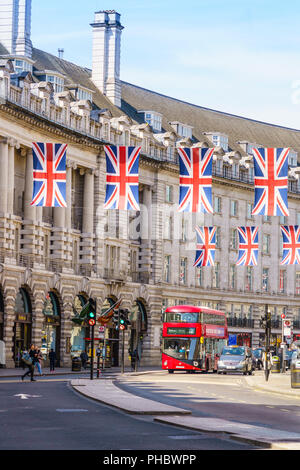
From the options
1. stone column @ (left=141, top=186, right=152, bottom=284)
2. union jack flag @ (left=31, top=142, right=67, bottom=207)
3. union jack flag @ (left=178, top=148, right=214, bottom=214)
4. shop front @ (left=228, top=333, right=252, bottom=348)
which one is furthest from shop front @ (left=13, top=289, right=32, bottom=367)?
shop front @ (left=228, top=333, right=252, bottom=348)

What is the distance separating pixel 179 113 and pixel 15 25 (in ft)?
107

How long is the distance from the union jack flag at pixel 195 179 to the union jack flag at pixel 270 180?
3968 mm

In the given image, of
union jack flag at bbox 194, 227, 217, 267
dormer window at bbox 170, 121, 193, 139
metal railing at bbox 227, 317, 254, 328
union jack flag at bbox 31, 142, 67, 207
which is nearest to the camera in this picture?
union jack flag at bbox 31, 142, 67, 207

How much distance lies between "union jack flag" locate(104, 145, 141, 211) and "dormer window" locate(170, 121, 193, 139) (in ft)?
169

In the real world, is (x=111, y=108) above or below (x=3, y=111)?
above

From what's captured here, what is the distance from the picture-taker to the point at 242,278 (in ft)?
345

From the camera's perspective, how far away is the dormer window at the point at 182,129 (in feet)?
334

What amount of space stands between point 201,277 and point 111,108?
19.3 m

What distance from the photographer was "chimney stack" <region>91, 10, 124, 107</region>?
307ft

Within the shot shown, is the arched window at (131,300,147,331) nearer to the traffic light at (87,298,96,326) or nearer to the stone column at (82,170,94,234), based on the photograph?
the stone column at (82,170,94,234)

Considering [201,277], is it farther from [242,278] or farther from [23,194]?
[23,194]

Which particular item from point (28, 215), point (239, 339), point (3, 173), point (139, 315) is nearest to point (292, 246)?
point (28, 215)

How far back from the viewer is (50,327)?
7606 cm
